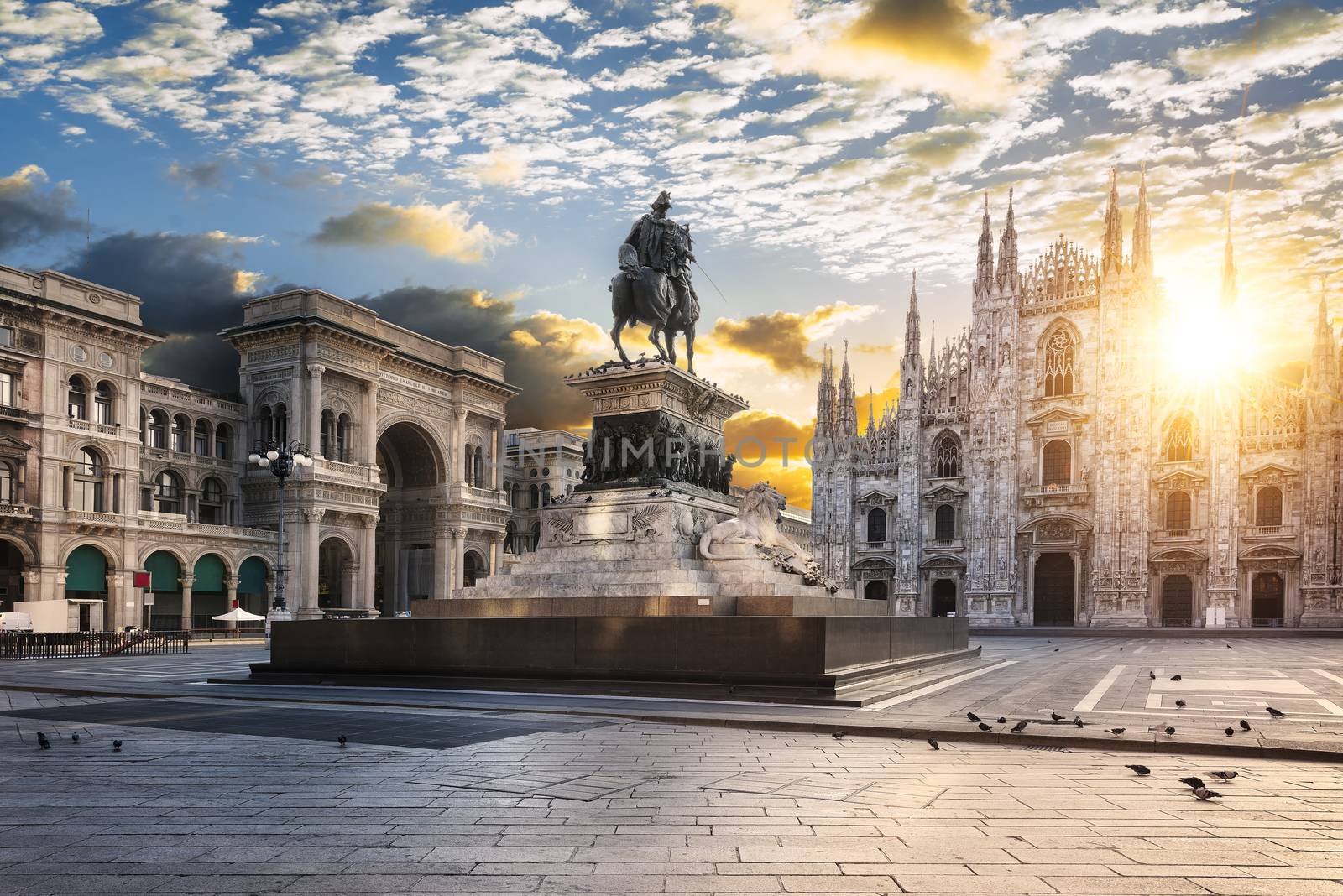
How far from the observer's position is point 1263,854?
16.9 ft

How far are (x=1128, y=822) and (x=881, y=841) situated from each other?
1.62 meters

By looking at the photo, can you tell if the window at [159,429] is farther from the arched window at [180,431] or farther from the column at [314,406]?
the column at [314,406]

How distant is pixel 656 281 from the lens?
1688 centimetres

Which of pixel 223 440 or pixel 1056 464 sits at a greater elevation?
pixel 223 440

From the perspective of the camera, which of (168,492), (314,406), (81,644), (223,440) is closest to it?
(81,644)

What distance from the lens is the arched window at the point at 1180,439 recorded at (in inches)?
2180

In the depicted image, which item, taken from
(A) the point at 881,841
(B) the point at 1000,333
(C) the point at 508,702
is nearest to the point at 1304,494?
(B) the point at 1000,333

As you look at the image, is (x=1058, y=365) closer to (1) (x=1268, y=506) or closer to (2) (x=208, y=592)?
(1) (x=1268, y=506)

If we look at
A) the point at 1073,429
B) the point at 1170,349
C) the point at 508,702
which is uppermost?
the point at 1170,349

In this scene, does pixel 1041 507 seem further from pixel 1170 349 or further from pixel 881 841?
pixel 881 841

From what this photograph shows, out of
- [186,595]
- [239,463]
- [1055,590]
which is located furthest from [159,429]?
[1055,590]

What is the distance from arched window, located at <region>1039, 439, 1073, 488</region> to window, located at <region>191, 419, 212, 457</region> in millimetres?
46340

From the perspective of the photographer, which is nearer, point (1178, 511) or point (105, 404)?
point (105, 404)

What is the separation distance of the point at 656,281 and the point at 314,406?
38.1m
